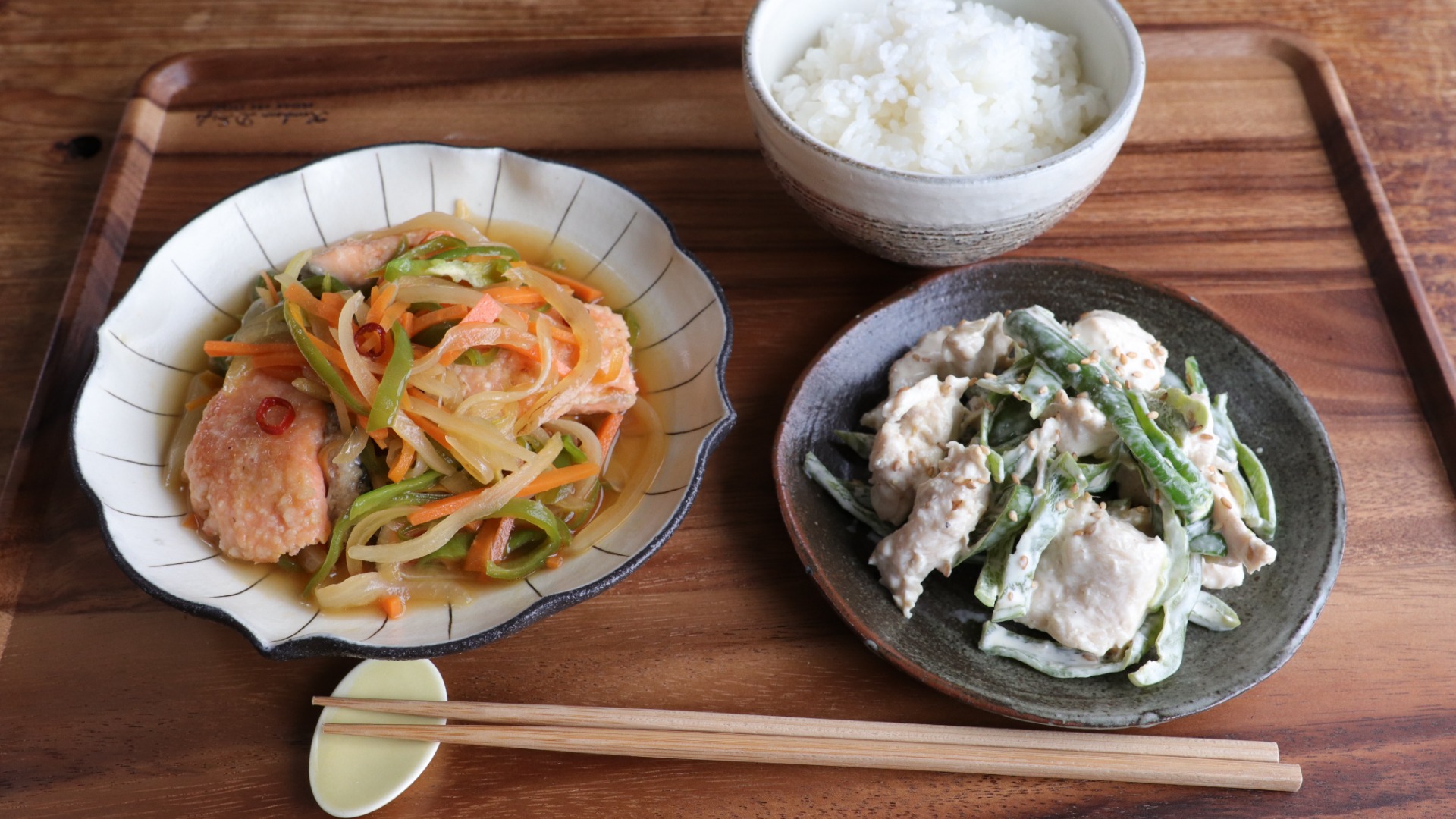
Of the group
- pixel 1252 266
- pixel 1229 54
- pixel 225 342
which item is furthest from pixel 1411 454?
pixel 225 342

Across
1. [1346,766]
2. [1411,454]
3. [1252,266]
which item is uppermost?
[1252,266]

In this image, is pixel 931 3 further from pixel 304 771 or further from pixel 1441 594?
pixel 304 771

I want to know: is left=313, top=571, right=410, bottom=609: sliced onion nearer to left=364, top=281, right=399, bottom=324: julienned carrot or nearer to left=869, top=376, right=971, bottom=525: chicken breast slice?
left=364, top=281, right=399, bottom=324: julienned carrot

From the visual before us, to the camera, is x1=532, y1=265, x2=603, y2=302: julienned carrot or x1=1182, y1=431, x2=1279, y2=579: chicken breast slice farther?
x1=532, y1=265, x2=603, y2=302: julienned carrot

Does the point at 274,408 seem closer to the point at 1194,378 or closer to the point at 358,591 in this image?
the point at 358,591

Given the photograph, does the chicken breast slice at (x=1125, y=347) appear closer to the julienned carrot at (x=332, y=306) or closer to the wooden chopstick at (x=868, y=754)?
the wooden chopstick at (x=868, y=754)

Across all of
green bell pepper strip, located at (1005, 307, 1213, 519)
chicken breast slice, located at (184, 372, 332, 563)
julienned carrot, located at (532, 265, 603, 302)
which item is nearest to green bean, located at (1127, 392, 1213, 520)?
green bell pepper strip, located at (1005, 307, 1213, 519)

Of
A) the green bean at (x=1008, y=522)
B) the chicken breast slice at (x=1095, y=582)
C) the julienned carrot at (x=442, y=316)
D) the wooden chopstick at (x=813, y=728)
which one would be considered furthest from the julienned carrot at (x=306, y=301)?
the chicken breast slice at (x=1095, y=582)
